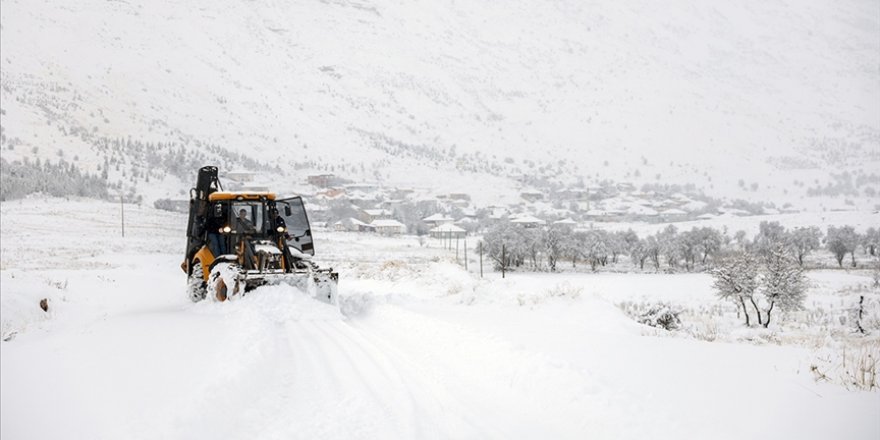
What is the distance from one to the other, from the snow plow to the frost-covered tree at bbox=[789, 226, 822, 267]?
2538 cm

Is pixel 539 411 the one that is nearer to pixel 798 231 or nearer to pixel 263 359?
pixel 263 359

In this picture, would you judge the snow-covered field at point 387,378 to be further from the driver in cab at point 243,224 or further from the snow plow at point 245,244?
the driver in cab at point 243,224

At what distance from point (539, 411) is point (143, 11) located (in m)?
199

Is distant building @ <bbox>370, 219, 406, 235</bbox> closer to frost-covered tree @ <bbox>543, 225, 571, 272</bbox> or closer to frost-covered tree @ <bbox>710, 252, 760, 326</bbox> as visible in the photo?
frost-covered tree @ <bbox>543, 225, 571, 272</bbox>

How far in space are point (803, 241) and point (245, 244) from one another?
30973 mm

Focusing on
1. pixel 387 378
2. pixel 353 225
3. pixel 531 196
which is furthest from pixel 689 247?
pixel 531 196

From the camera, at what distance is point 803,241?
3083cm

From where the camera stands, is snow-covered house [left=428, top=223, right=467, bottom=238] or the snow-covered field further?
snow-covered house [left=428, top=223, right=467, bottom=238]

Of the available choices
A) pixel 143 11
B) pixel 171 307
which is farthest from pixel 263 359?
pixel 143 11

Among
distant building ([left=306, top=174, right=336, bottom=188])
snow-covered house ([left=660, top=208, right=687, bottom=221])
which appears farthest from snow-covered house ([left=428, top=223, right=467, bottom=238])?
snow-covered house ([left=660, top=208, right=687, bottom=221])

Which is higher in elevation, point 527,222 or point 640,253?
point 527,222

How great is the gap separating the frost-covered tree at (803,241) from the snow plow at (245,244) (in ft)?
83.3

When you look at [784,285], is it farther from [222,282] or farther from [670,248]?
[670,248]

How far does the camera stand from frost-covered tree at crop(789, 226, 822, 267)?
91.6 feet
